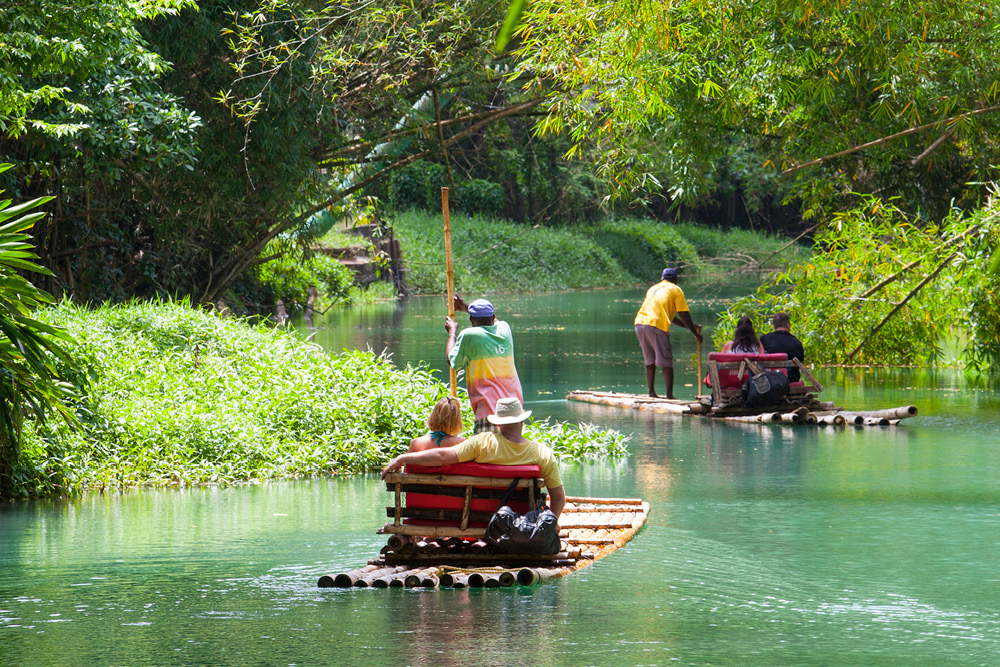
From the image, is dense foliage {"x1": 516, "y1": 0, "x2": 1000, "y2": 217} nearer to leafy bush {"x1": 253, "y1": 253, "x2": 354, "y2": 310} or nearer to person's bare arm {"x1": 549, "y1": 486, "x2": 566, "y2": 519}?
person's bare arm {"x1": 549, "y1": 486, "x2": 566, "y2": 519}

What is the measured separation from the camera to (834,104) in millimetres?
17891

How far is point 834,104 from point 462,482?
12355mm

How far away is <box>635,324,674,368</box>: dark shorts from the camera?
636 inches

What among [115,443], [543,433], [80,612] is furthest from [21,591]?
[543,433]

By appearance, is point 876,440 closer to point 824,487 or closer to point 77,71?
point 824,487

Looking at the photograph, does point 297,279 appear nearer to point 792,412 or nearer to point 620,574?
point 792,412

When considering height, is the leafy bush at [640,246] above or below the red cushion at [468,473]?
above

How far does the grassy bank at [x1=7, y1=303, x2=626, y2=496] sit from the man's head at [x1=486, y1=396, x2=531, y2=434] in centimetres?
446

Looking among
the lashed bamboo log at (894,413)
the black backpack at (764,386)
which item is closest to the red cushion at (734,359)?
the black backpack at (764,386)

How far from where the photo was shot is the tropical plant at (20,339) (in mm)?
8734

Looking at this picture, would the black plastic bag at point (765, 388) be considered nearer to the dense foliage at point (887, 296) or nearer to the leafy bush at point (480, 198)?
the dense foliage at point (887, 296)

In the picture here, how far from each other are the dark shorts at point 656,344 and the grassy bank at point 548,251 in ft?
87.6

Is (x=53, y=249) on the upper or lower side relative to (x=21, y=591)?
upper

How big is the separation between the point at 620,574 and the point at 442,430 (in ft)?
4.42
